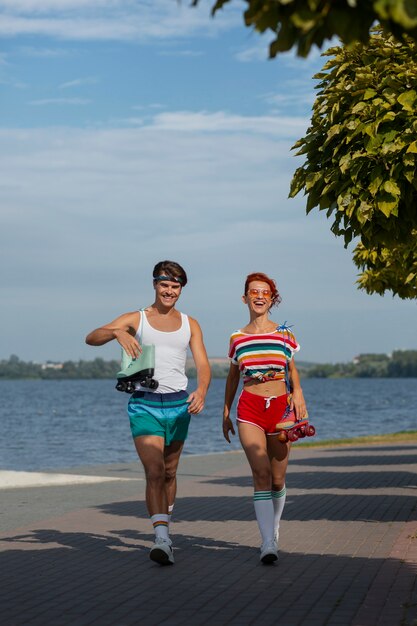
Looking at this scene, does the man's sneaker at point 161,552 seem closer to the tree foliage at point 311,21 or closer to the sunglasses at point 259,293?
the sunglasses at point 259,293

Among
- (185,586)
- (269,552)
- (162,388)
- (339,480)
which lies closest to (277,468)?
(269,552)

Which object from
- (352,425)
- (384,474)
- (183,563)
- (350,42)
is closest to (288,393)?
(183,563)

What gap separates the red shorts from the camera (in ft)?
27.0

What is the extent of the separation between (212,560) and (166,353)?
5.19 feet

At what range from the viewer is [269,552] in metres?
7.96

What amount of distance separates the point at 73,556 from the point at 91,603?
2099mm

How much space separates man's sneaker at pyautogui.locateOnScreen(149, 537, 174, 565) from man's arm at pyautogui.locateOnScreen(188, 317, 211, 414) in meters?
0.95

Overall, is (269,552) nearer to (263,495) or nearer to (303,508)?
(263,495)

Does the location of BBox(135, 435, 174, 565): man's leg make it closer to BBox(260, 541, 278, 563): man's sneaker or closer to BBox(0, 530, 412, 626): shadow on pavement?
BBox(0, 530, 412, 626): shadow on pavement

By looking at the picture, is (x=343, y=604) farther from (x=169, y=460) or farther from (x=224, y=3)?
(x=224, y=3)

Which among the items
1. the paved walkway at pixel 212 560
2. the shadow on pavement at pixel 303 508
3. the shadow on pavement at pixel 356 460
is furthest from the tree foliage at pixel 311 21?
the shadow on pavement at pixel 356 460

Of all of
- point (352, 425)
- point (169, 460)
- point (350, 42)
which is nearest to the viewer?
point (350, 42)

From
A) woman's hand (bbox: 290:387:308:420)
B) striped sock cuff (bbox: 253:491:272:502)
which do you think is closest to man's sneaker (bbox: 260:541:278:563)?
striped sock cuff (bbox: 253:491:272:502)

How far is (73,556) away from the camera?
8.73 metres
